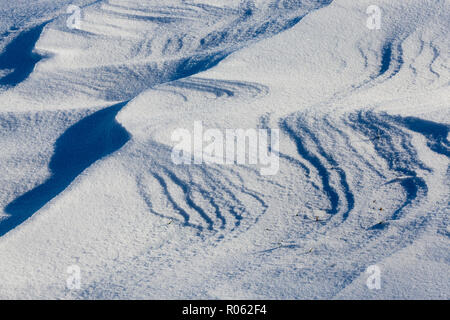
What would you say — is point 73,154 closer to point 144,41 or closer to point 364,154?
point 144,41

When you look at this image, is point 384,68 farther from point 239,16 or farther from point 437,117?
point 239,16

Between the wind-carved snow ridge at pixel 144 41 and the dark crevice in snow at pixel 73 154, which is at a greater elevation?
the wind-carved snow ridge at pixel 144 41

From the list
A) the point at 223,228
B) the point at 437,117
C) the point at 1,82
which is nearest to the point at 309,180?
the point at 223,228

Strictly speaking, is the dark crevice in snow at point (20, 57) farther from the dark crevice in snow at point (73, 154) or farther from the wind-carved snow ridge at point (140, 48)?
the dark crevice in snow at point (73, 154)

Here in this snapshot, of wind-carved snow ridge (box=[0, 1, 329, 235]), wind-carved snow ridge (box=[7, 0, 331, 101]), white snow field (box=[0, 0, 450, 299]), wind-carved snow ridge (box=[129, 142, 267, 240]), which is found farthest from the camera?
wind-carved snow ridge (box=[7, 0, 331, 101])

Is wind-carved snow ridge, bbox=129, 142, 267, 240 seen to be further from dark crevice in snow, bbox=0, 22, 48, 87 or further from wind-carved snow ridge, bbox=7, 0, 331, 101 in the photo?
dark crevice in snow, bbox=0, 22, 48, 87

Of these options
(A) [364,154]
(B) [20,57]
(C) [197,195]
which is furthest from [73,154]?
(A) [364,154]

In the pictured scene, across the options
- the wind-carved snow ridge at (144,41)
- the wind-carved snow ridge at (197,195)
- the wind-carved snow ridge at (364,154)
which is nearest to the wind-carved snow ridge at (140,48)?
the wind-carved snow ridge at (144,41)

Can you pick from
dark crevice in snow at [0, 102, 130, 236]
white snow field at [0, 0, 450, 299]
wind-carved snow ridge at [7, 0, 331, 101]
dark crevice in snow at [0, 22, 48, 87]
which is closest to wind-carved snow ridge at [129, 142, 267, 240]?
white snow field at [0, 0, 450, 299]

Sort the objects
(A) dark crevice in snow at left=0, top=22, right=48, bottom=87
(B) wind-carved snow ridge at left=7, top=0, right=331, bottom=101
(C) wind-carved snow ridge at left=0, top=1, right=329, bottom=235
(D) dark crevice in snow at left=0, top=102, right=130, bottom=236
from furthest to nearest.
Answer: (A) dark crevice in snow at left=0, top=22, right=48, bottom=87 < (B) wind-carved snow ridge at left=7, top=0, right=331, bottom=101 < (C) wind-carved snow ridge at left=0, top=1, right=329, bottom=235 < (D) dark crevice in snow at left=0, top=102, right=130, bottom=236
